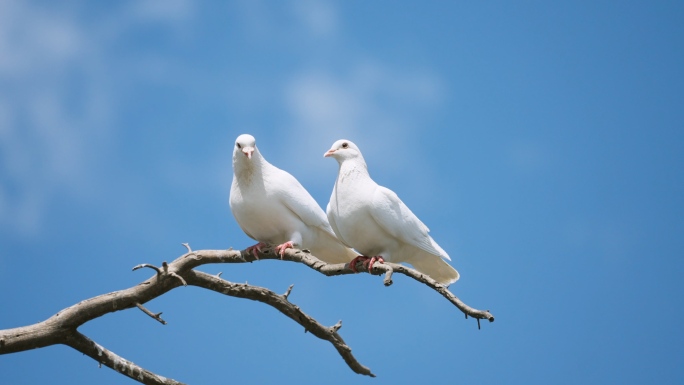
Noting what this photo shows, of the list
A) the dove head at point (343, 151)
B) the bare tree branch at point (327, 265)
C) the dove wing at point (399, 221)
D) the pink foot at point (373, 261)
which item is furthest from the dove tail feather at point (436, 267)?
the dove head at point (343, 151)

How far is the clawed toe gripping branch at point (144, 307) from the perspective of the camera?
11016mm

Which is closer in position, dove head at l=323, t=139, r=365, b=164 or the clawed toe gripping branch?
the clawed toe gripping branch

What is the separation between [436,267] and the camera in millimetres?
12250

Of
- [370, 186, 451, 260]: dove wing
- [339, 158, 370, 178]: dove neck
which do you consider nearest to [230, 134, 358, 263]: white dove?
[339, 158, 370, 178]: dove neck

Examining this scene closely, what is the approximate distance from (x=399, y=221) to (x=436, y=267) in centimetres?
100

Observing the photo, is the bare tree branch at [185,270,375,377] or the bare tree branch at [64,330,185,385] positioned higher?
the bare tree branch at [185,270,375,377]

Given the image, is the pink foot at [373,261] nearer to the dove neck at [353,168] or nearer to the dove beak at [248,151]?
the dove neck at [353,168]

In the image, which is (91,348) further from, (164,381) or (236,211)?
(236,211)

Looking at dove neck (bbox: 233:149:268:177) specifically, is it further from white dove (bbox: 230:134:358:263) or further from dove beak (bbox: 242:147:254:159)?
dove beak (bbox: 242:147:254:159)

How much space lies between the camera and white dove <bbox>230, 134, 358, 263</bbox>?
12000 millimetres

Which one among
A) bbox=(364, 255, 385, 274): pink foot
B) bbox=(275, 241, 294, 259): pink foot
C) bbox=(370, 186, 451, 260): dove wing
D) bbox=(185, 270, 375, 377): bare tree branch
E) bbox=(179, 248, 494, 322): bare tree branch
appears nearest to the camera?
bbox=(179, 248, 494, 322): bare tree branch

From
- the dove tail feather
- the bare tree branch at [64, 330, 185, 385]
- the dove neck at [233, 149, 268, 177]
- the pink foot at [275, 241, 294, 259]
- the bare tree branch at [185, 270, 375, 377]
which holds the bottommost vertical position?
the bare tree branch at [64, 330, 185, 385]

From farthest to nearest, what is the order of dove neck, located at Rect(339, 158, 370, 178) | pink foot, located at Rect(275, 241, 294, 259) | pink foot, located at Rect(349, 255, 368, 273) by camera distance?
dove neck, located at Rect(339, 158, 370, 178) < pink foot, located at Rect(275, 241, 294, 259) < pink foot, located at Rect(349, 255, 368, 273)

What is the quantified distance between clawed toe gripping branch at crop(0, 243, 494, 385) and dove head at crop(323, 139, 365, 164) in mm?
1470
